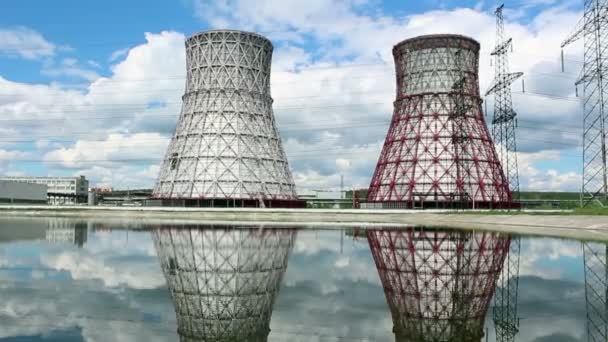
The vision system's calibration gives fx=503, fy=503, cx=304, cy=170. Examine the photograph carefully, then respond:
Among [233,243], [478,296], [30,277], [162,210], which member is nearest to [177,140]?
[162,210]

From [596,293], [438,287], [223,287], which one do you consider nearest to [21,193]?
[223,287]

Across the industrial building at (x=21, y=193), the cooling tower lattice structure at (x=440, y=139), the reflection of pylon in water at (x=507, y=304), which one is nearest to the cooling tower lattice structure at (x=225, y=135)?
the cooling tower lattice structure at (x=440, y=139)

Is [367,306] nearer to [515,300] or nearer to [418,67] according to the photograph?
[515,300]

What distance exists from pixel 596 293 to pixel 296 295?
8.26 meters

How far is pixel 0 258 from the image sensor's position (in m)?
19.8

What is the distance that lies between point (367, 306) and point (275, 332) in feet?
9.99

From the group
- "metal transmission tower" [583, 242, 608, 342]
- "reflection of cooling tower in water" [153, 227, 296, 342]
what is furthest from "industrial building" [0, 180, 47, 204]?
"metal transmission tower" [583, 242, 608, 342]

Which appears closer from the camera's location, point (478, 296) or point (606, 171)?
point (478, 296)

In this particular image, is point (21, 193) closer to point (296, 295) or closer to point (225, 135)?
point (225, 135)

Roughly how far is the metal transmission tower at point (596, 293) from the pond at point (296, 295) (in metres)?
0.05

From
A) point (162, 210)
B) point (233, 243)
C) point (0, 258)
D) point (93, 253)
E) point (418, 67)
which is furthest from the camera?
point (418, 67)

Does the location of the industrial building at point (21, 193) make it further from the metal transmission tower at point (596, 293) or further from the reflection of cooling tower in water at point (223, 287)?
the metal transmission tower at point (596, 293)

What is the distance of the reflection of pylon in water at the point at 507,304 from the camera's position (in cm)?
983

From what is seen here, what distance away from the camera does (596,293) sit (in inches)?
545
